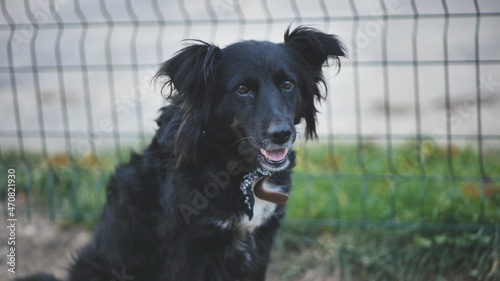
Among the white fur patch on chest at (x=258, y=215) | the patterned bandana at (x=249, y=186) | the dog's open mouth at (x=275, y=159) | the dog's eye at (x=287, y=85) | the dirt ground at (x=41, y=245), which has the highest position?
the dog's eye at (x=287, y=85)

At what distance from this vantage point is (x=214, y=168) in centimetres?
304

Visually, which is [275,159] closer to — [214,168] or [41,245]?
[214,168]

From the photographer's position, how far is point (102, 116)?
22.8 ft

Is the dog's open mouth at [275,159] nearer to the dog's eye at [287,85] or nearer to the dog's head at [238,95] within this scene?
the dog's head at [238,95]

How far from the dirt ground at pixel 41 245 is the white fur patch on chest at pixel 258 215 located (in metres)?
1.82

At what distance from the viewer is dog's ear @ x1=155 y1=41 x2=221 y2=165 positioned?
9.53 ft

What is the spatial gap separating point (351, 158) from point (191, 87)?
A: 266 centimetres

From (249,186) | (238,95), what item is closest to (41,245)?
(249,186)

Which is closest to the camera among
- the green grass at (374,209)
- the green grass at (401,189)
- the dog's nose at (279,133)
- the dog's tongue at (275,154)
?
the dog's nose at (279,133)

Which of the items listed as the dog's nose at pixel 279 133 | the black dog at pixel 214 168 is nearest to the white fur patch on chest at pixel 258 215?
the black dog at pixel 214 168

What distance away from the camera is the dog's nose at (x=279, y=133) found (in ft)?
9.23

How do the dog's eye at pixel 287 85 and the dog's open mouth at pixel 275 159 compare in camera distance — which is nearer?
the dog's open mouth at pixel 275 159

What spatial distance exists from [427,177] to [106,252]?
98.3 inches

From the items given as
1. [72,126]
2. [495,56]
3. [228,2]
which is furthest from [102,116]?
[495,56]
